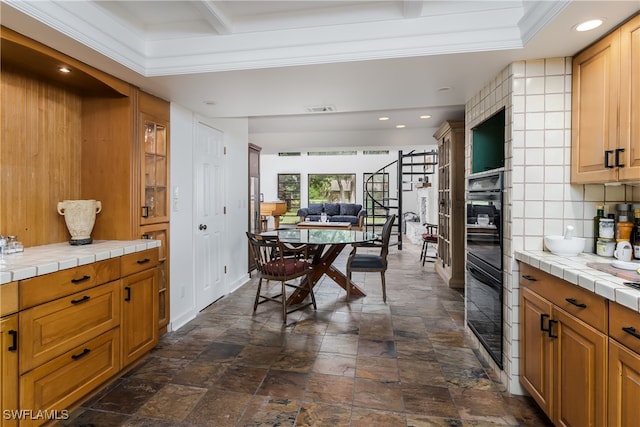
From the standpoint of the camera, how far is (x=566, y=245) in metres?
Result: 1.90

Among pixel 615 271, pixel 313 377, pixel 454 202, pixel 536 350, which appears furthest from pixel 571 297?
pixel 454 202

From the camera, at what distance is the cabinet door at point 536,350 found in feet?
5.63

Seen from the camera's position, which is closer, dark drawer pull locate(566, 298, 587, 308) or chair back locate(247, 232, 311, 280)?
dark drawer pull locate(566, 298, 587, 308)

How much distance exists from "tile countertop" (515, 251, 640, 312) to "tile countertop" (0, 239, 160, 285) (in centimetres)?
251

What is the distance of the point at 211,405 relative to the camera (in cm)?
196

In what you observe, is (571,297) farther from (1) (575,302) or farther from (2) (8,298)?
(2) (8,298)

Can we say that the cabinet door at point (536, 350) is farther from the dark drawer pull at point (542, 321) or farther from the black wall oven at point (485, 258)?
the black wall oven at point (485, 258)

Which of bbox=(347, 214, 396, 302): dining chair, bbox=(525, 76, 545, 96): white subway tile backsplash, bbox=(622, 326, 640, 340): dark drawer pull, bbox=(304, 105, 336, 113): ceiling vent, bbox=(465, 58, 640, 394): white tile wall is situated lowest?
bbox=(347, 214, 396, 302): dining chair

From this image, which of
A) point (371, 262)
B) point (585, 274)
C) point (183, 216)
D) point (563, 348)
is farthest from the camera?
point (371, 262)

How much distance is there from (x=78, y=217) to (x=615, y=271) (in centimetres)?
310

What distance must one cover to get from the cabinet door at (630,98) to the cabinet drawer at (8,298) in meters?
2.94

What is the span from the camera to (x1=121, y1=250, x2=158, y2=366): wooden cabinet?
7.32 feet

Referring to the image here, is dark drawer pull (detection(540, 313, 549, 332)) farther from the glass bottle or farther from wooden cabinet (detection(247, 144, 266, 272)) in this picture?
wooden cabinet (detection(247, 144, 266, 272))

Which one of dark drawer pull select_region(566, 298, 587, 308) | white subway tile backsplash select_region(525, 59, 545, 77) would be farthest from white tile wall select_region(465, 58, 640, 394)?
dark drawer pull select_region(566, 298, 587, 308)
